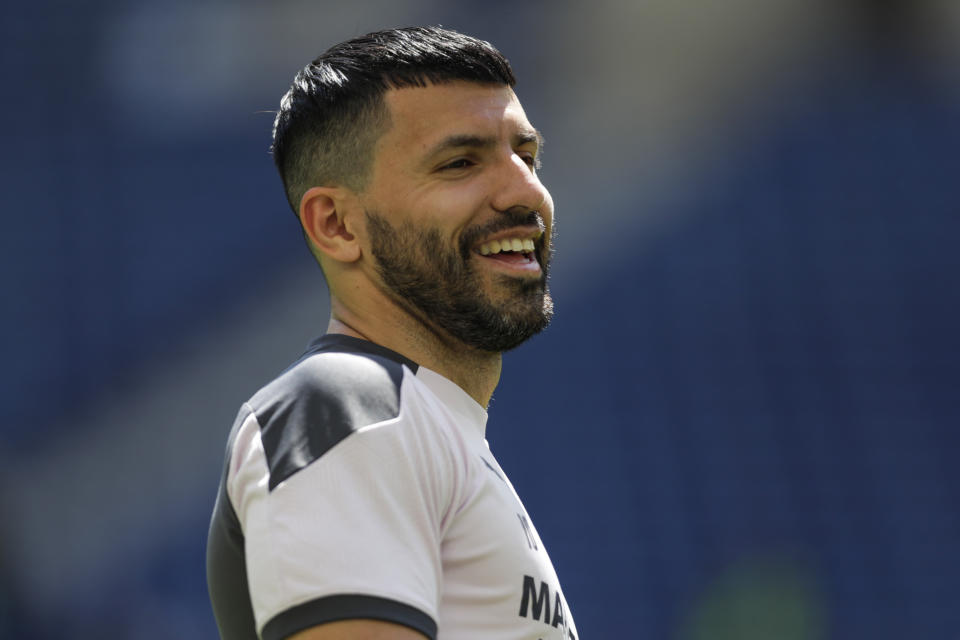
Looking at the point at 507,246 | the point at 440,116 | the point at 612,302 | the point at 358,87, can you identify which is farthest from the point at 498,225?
the point at 612,302

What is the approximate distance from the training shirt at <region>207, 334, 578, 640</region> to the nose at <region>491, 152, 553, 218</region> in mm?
289

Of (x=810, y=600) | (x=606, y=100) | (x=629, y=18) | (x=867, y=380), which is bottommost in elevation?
(x=810, y=600)

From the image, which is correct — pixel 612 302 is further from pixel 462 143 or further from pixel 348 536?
pixel 348 536

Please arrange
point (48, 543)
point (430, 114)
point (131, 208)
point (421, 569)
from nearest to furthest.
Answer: point (421, 569), point (430, 114), point (48, 543), point (131, 208)

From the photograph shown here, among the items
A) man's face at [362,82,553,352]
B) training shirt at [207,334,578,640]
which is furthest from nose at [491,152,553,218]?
training shirt at [207,334,578,640]

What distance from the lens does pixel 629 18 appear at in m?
6.63

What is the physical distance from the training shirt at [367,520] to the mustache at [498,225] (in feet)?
0.70

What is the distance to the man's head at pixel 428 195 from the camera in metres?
1.46

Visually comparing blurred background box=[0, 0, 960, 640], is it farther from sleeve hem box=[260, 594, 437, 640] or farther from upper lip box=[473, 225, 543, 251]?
sleeve hem box=[260, 594, 437, 640]

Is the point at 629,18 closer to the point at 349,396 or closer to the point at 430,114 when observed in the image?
the point at 430,114

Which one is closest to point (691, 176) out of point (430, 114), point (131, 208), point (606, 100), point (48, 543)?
point (606, 100)

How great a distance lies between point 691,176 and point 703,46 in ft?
2.82

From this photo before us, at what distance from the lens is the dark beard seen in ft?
4.76

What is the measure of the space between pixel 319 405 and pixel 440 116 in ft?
1.61
